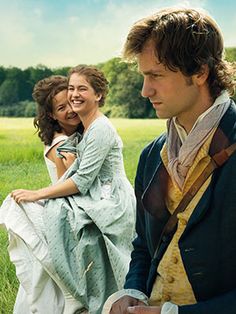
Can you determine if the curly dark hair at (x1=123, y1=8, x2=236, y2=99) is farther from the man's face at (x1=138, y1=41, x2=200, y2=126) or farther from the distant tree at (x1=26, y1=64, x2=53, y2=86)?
the distant tree at (x1=26, y1=64, x2=53, y2=86)

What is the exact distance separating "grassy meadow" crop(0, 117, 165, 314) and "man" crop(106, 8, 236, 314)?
3530mm

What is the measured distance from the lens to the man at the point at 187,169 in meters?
1.27

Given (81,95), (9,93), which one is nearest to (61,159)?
(81,95)

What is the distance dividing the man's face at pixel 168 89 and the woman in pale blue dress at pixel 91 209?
4.21 ft

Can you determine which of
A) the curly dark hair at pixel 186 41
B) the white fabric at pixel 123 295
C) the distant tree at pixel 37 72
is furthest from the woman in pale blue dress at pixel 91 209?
the distant tree at pixel 37 72

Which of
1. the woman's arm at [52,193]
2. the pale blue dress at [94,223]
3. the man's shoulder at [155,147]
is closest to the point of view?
the man's shoulder at [155,147]

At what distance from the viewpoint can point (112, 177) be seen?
2.75 meters

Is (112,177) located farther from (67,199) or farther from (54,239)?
(54,239)

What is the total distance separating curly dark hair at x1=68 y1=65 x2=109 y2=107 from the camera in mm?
2744

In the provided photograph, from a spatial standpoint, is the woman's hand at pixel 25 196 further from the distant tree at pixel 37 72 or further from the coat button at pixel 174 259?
the distant tree at pixel 37 72

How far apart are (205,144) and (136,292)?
15.3 inches

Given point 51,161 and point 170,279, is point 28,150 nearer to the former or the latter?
point 51,161

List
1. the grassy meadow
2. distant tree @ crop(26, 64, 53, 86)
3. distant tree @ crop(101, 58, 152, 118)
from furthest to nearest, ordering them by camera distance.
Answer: distant tree @ crop(26, 64, 53, 86), distant tree @ crop(101, 58, 152, 118), the grassy meadow

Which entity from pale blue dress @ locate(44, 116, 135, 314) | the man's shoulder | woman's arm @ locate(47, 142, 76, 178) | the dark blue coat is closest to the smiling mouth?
pale blue dress @ locate(44, 116, 135, 314)
